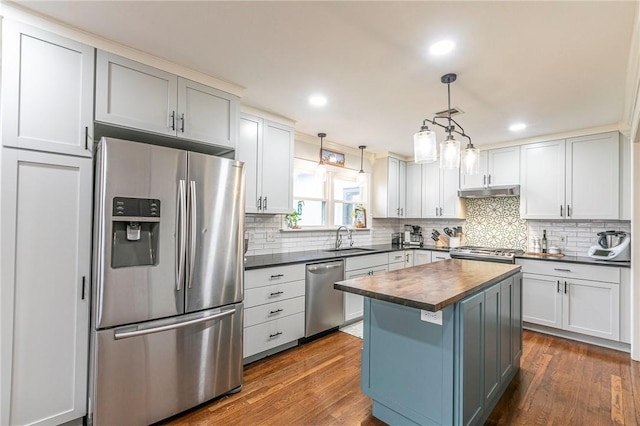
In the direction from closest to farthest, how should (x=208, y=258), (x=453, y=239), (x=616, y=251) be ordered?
(x=208, y=258)
(x=616, y=251)
(x=453, y=239)

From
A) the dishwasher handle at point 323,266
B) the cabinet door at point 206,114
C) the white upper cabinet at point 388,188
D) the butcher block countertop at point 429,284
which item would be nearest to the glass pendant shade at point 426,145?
the butcher block countertop at point 429,284

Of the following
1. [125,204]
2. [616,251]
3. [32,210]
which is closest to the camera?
[32,210]

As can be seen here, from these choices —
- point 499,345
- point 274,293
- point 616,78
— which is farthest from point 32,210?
point 616,78

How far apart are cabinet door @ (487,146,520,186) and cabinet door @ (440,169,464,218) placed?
47 centimetres

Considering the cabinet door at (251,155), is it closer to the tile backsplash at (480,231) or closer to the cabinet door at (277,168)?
the cabinet door at (277,168)

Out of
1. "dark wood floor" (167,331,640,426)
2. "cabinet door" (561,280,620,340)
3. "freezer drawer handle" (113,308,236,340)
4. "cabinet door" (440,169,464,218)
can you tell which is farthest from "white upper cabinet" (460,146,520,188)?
"freezer drawer handle" (113,308,236,340)

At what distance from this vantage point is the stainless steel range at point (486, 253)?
3.83 m

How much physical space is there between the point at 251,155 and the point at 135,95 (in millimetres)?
1189

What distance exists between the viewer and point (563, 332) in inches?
139

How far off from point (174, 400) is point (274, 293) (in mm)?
1142

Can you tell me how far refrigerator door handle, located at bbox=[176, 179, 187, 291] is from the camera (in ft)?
6.70

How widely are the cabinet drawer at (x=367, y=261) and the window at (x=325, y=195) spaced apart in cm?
79

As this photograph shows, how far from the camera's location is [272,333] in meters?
2.90

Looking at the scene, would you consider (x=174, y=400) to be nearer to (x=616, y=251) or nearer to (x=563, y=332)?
(x=563, y=332)
